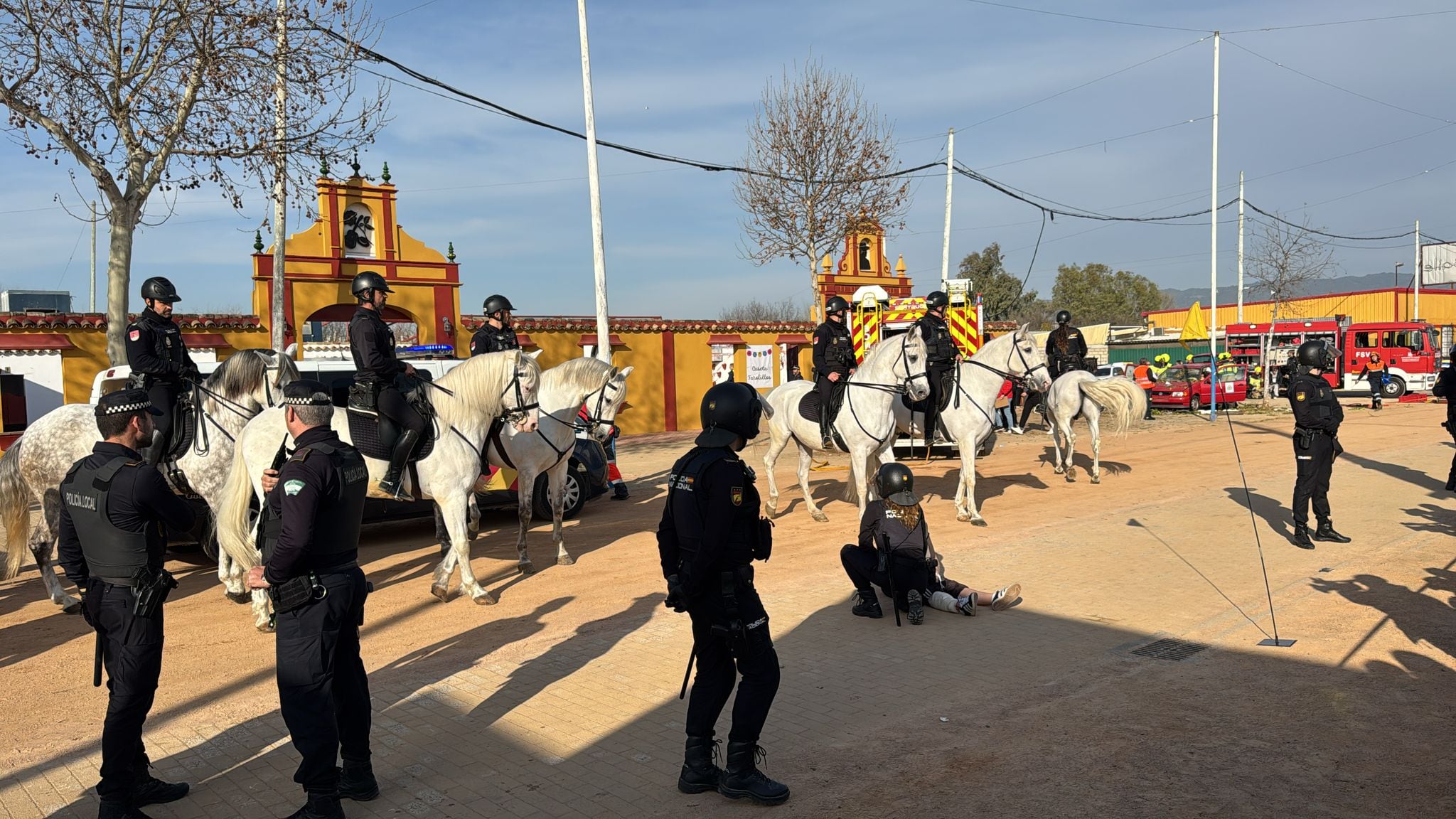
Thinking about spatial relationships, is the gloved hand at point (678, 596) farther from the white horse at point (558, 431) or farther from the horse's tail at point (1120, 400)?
the horse's tail at point (1120, 400)

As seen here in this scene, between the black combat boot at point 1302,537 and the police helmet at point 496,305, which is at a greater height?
the police helmet at point 496,305

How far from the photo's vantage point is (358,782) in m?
4.84

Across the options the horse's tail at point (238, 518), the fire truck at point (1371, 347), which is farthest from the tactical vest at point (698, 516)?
the fire truck at point (1371, 347)

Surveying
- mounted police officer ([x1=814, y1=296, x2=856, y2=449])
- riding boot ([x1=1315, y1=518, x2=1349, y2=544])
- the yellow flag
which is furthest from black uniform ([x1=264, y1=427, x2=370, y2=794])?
the yellow flag

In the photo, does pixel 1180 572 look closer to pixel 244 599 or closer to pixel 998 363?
pixel 998 363

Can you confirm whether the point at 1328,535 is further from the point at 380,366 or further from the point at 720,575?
the point at 380,366

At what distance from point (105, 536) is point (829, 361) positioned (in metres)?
9.38

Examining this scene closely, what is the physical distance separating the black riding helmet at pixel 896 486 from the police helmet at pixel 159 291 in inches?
259

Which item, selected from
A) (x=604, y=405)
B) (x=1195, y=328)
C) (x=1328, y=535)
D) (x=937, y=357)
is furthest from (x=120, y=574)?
(x=1195, y=328)

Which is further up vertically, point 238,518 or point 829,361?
point 829,361

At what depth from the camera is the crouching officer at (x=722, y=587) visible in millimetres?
4566

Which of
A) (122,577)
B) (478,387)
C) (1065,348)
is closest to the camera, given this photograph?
(122,577)

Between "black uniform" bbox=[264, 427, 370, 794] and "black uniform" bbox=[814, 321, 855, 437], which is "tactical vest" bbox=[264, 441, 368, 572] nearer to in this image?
"black uniform" bbox=[264, 427, 370, 794]

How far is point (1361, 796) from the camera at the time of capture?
4535 millimetres
